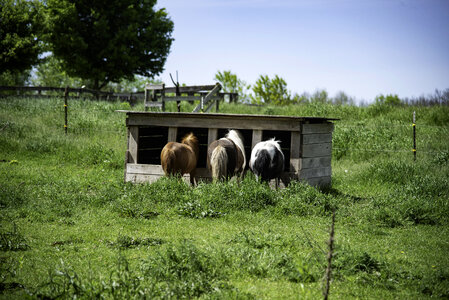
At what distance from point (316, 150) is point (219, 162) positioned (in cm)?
283

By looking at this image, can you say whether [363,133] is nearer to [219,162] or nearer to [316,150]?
[316,150]

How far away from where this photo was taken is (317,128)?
10406mm

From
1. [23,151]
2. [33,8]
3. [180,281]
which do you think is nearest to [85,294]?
[180,281]

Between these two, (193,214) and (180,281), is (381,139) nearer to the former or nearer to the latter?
(193,214)

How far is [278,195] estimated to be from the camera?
341 inches

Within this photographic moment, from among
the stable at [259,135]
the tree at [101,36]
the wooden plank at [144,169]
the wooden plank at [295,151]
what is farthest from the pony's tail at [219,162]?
the tree at [101,36]

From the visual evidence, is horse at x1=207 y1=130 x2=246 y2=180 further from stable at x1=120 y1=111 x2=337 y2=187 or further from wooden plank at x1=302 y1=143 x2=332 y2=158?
wooden plank at x1=302 y1=143 x2=332 y2=158

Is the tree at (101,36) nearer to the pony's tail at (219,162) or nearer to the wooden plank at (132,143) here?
the wooden plank at (132,143)

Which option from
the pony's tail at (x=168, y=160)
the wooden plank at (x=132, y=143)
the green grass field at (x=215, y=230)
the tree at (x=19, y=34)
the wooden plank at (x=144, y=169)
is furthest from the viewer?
the tree at (x=19, y=34)

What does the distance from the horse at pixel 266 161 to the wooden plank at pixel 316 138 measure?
1.04 metres

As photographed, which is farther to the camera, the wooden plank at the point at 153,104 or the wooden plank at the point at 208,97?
the wooden plank at the point at 153,104

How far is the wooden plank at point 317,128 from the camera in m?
A: 9.91

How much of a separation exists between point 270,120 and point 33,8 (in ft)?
98.0

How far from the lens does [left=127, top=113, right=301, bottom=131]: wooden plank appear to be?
387 inches
